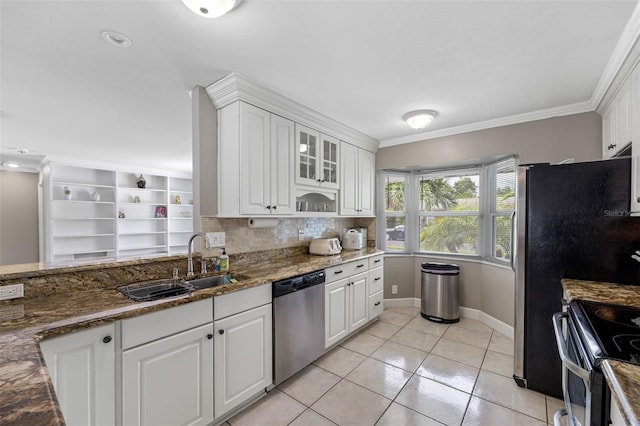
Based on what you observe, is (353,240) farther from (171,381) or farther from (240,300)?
(171,381)

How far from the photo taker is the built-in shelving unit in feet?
15.4

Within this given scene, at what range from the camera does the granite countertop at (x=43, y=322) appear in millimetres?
621

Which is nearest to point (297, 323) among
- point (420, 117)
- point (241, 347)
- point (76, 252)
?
point (241, 347)

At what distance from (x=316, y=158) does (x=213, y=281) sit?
158cm

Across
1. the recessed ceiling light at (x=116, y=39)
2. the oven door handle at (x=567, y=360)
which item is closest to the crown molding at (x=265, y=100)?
the recessed ceiling light at (x=116, y=39)

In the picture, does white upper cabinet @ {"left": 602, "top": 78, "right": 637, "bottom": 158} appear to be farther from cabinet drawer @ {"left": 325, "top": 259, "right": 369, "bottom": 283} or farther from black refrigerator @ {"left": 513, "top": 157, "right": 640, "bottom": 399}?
cabinet drawer @ {"left": 325, "top": 259, "right": 369, "bottom": 283}

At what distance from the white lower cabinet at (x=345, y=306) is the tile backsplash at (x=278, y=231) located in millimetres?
751

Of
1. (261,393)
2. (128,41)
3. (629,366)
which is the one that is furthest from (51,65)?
(629,366)

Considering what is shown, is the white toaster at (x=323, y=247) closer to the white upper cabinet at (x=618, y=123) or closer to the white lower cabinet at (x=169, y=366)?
the white lower cabinet at (x=169, y=366)

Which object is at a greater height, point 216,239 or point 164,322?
point 216,239

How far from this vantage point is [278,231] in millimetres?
3033

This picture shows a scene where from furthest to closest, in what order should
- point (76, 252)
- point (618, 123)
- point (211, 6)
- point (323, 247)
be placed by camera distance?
point (76, 252) → point (323, 247) → point (618, 123) → point (211, 6)

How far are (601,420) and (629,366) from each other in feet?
0.84

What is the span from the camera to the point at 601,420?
1.01 meters
